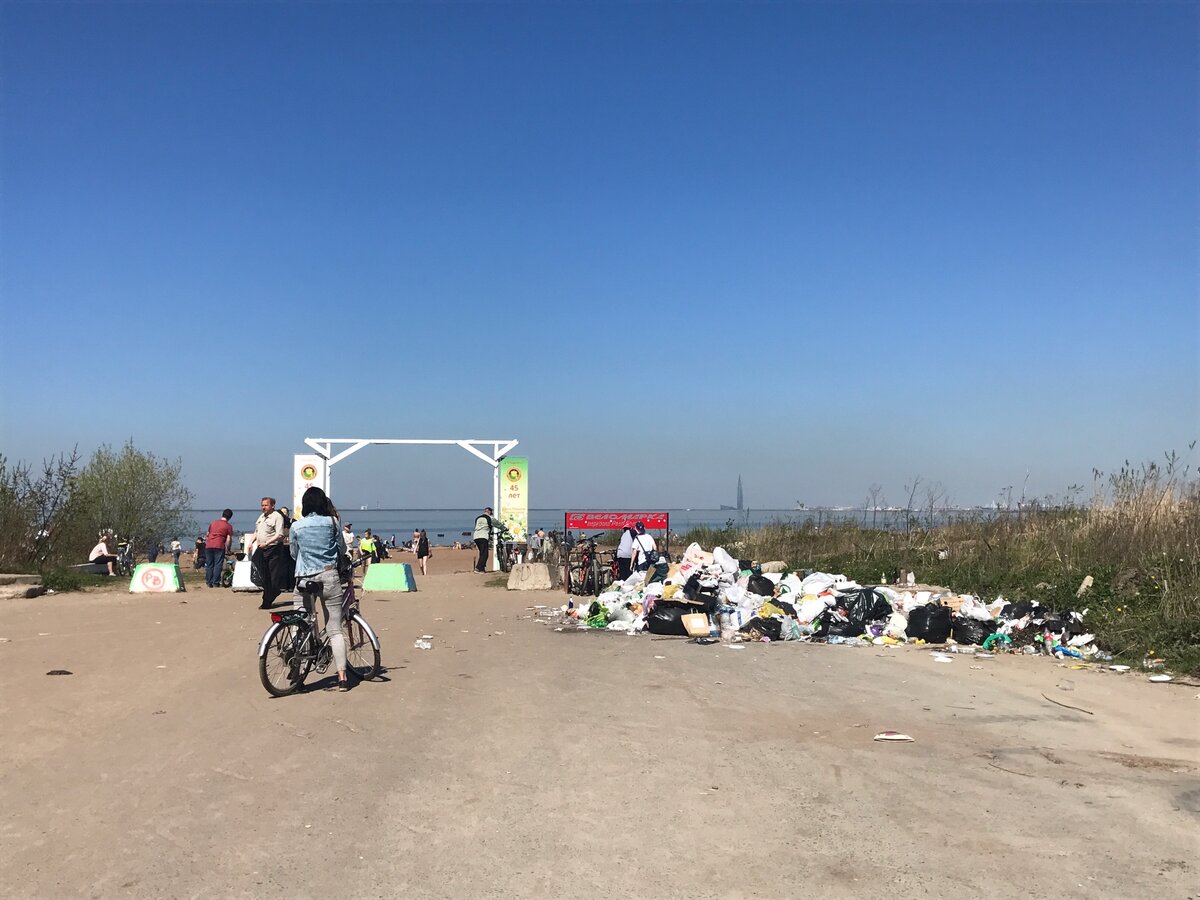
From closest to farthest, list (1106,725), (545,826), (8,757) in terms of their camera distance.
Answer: (545,826), (8,757), (1106,725)

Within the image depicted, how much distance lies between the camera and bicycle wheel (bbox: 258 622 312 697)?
332 inches

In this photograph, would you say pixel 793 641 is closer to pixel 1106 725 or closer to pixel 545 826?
pixel 1106 725

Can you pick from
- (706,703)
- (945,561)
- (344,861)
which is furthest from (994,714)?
(945,561)

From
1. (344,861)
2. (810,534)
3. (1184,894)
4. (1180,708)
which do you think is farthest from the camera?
(810,534)

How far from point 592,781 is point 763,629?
24.0ft

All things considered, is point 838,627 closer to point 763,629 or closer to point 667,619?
point 763,629

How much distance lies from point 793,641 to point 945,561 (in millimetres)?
6360

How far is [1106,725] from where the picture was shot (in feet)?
25.7

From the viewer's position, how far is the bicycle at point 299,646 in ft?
27.5

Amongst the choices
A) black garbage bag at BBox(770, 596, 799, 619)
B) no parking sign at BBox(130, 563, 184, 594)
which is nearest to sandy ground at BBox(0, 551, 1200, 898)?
black garbage bag at BBox(770, 596, 799, 619)

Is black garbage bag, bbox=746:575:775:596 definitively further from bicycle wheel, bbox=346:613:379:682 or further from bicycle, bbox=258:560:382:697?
bicycle, bbox=258:560:382:697

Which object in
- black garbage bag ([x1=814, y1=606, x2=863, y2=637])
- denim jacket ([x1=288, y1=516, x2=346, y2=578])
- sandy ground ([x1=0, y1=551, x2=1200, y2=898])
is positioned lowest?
sandy ground ([x1=0, y1=551, x2=1200, y2=898])

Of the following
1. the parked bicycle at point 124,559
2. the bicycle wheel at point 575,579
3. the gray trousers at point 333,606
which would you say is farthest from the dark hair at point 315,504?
the parked bicycle at point 124,559

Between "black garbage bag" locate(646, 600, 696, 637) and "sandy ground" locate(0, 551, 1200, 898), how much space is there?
2.52 m
